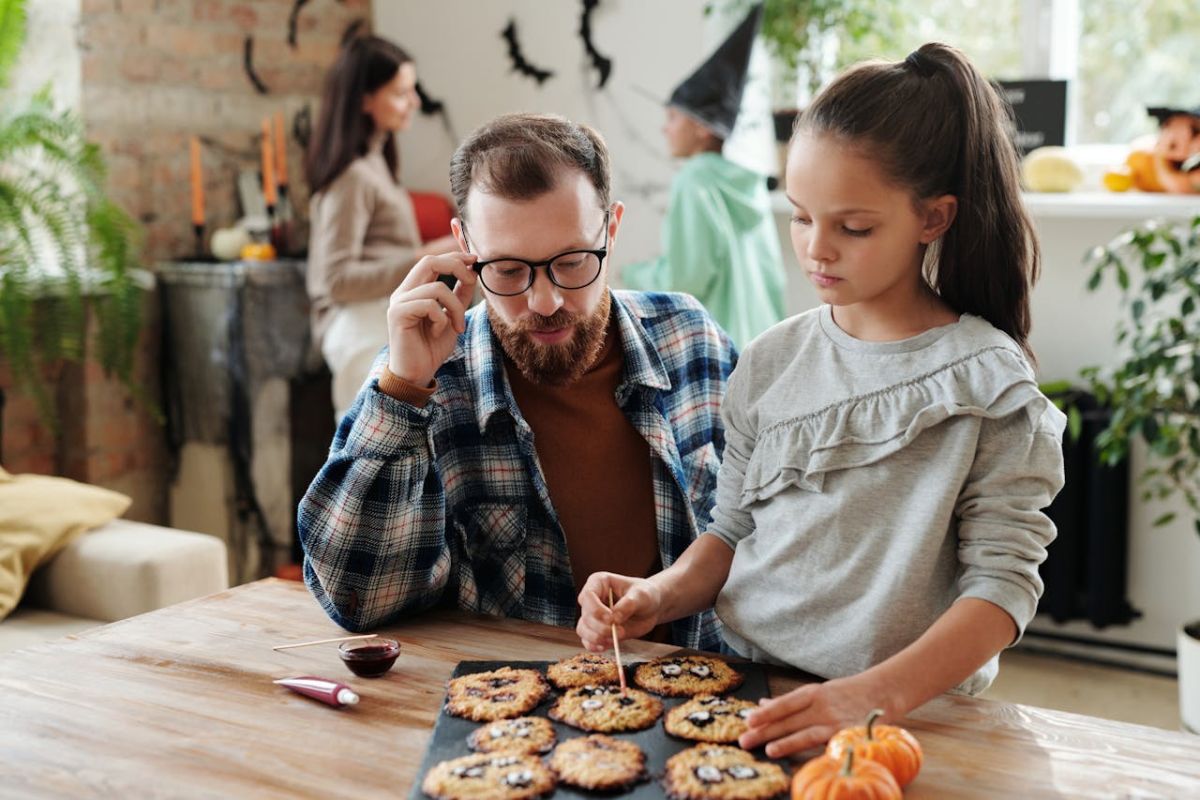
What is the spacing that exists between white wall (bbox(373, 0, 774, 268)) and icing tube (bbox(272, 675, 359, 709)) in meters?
2.90

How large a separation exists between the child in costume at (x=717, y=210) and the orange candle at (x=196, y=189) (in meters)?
1.42

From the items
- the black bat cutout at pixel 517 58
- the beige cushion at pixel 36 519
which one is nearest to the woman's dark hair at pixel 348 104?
the black bat cutout at pixel 517 58

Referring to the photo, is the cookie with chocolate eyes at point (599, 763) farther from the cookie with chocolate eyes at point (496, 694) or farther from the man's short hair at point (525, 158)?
the man's short hair at point (525, 158)

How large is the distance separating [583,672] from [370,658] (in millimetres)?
237

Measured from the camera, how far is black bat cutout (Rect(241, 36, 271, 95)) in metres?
4.29

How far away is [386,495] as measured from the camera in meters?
1.59

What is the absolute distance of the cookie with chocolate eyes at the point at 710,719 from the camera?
119 centimetres

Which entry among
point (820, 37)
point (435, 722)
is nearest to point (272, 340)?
point (820, 37)

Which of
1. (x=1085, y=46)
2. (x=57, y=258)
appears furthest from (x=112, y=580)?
(x=1085, y=46)

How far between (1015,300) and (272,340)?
294 cm

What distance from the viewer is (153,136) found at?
4.00 m

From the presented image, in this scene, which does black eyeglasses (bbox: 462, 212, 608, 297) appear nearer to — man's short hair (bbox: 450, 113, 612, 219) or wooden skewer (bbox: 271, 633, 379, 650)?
man's short hair (bbox: 450, 113, 612, 219)

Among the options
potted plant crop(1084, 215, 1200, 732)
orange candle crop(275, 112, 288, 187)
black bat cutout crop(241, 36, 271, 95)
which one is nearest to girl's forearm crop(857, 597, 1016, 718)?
potted plant crop(1084, 215, 1200, 732)

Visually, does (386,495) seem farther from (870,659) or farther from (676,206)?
(676,206)
